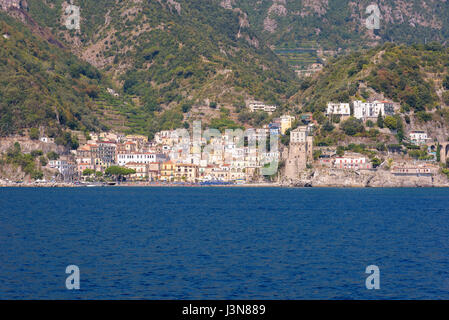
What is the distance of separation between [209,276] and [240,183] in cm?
12588

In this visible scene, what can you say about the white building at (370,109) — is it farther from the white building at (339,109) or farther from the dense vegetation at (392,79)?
the dense vegetation at (392,79)

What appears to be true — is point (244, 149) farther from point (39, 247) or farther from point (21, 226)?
point (39, 247)

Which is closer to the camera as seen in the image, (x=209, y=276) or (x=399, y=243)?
(x=209, y=276)

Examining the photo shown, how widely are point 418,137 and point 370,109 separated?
36.1 feet

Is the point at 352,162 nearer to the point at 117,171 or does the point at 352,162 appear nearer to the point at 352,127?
the point at 352,127

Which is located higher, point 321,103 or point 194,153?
point 321,103

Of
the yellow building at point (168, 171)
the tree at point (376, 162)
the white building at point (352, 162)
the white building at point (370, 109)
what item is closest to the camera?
the tree at point (376, 162)

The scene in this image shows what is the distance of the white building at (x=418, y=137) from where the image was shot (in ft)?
496

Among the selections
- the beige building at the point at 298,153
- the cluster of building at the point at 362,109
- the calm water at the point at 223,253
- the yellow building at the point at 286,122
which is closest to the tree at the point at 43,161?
the beige building at the point at 298,153

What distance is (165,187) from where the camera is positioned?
516 ft

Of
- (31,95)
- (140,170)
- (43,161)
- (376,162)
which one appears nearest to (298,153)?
(376,162)

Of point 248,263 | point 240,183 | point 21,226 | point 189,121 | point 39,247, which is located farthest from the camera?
point 189,121
